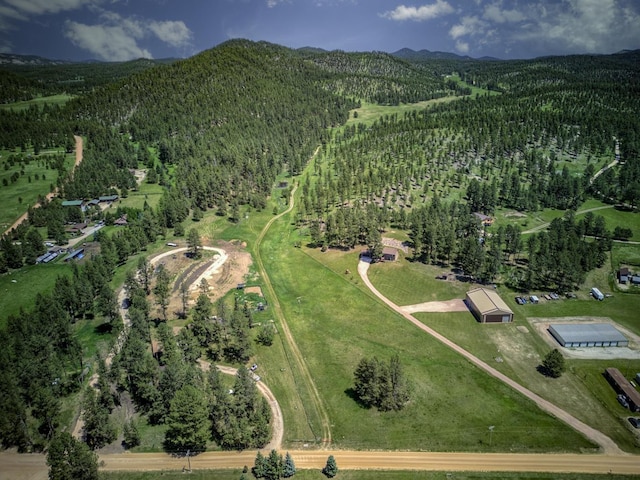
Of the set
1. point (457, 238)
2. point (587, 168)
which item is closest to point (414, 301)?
point (457, 238)

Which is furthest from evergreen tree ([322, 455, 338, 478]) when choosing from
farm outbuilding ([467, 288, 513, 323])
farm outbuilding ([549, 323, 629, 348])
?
farm outbuilding ([549, 323, 629, 348])

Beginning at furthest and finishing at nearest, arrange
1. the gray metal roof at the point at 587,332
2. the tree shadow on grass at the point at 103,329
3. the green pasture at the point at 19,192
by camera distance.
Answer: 1. the green pasture at the point at 19,192
2. the tree shadow on grass at the point at 103,329
3. the gray metal roof at the point at 587,332

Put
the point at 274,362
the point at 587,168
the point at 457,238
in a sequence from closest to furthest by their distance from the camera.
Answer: the point at 274,362 < the point at 457,238 < the point at 587,168

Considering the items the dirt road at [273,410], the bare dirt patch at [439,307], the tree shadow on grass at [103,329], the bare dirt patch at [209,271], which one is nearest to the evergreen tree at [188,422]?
the dirt road at [273,410]

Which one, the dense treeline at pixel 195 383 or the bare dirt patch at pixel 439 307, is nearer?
the dense treeline at pixel 195 383

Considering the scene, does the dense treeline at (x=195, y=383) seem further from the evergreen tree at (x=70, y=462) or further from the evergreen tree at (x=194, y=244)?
the evergreen tree at (x=194, y=244)

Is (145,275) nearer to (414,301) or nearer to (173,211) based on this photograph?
(173,211)

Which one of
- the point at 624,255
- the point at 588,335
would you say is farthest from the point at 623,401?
the point at 624,255

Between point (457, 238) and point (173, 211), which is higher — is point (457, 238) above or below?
below
